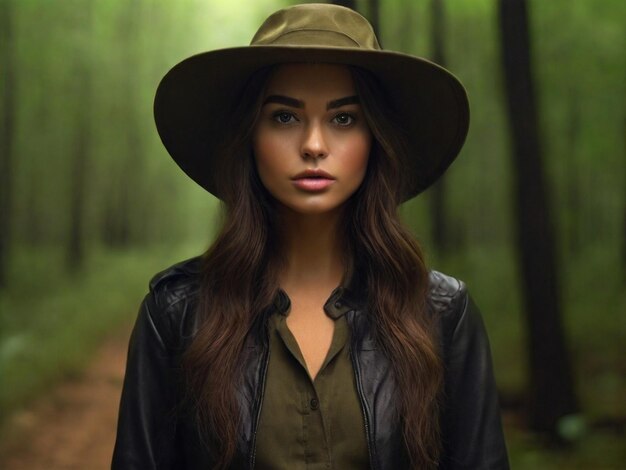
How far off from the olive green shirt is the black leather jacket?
4 cm

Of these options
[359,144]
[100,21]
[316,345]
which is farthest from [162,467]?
[100,21]

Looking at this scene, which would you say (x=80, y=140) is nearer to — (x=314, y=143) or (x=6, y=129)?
(x=6, y=129)

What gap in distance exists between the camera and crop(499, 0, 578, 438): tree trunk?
2.87 m

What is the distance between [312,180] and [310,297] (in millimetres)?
263

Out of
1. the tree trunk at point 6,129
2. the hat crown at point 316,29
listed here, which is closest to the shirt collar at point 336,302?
the hat crown at point 316,29

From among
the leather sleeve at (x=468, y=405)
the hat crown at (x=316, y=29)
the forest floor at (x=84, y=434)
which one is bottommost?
the forest floor at (x=84, y=434)

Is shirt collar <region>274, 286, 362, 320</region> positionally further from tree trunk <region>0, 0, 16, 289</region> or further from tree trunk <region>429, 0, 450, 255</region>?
tree trunk <region>0, 0, 16, 289</region>

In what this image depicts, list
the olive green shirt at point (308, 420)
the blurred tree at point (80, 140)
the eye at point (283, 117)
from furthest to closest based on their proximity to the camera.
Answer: the blurred tree at point (80, 140) < the eye at point (283, 117) < the olive green shirt at point (308, 420)

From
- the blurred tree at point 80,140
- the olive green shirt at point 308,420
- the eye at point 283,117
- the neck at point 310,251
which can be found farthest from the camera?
the blurred tree at point 80,140

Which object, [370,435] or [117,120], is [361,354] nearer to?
[370,435]

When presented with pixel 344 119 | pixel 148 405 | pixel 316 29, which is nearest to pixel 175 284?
pixel 148 405

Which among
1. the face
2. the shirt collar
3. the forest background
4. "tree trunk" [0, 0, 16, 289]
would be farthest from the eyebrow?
"tree trunk" [0, 0, 16, 289]

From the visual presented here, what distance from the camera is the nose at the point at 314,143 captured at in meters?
1.73

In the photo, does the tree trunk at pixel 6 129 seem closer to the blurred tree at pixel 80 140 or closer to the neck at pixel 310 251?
the blurred tree at pixel 80 140
